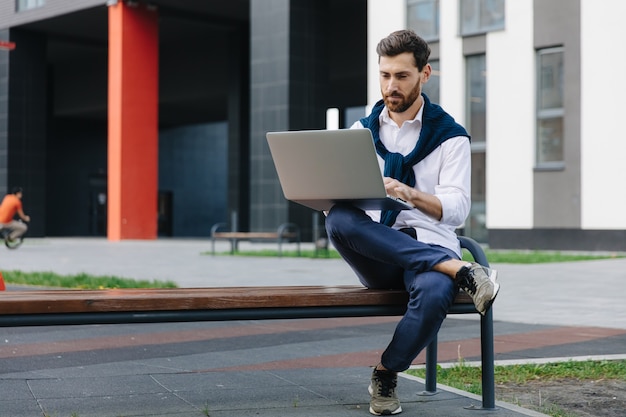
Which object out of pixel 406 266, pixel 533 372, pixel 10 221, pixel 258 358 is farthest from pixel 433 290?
pixel 10 221

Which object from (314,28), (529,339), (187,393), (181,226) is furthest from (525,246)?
(181,226)

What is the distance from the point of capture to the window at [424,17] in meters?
25.8

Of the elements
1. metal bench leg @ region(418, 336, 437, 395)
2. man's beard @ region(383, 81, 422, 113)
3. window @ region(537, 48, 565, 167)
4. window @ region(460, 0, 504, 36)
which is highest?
window @ region(460, 0, 504, 36)

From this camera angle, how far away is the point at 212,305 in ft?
13.1

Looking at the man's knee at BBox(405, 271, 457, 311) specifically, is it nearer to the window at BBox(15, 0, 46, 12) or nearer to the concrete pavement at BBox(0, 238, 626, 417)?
the concrete pavement at BBox(0, 238, 626, 417)

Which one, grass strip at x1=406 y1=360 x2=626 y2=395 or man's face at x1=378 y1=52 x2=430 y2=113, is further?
grass strip at x1=406 y1=360 x2=626 y2=395

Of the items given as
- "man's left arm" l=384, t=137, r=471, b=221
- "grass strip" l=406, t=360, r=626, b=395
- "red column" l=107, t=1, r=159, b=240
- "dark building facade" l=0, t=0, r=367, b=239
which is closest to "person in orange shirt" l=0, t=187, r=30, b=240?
"dark building facade" l=0, t=0, r=367, b=239

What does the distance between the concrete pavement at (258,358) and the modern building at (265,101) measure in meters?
12.2

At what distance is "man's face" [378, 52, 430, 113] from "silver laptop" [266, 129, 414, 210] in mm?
512

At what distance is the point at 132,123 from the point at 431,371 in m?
30.4

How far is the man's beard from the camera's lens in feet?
14.2

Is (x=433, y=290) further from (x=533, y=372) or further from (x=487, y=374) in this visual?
(x=533, y=372)

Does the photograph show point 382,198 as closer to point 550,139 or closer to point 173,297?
point 173,297

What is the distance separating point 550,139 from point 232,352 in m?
18.2
